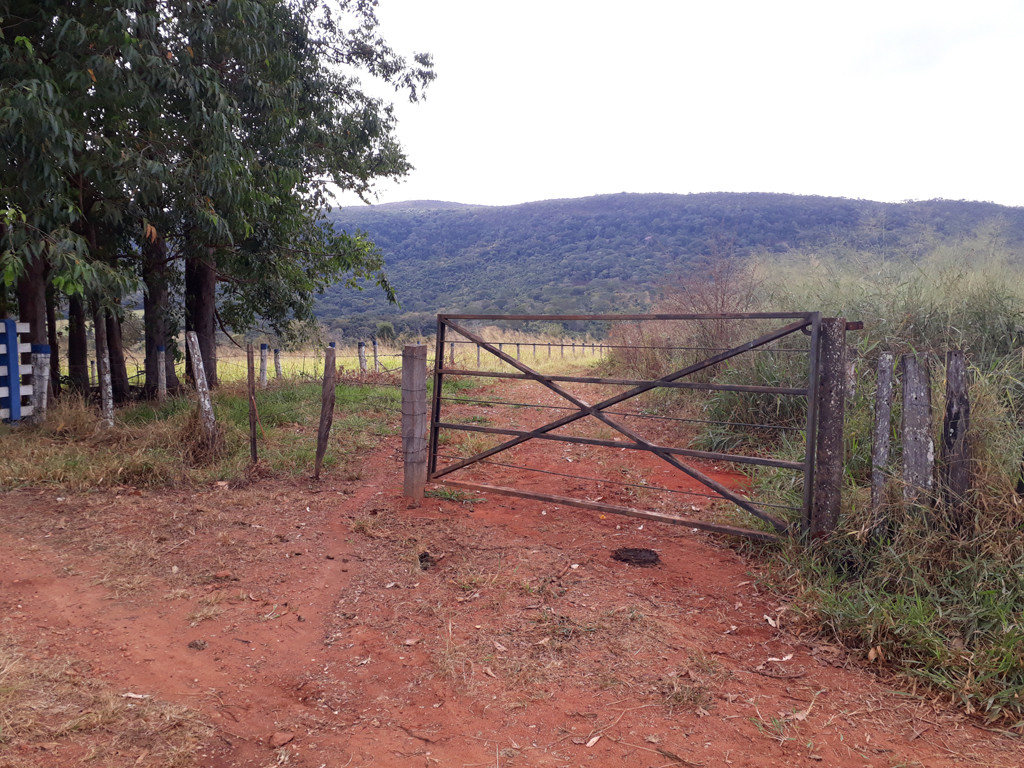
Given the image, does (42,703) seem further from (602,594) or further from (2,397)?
(2,397)

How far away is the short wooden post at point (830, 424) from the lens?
4.51 metres

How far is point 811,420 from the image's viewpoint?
4605 millimetres

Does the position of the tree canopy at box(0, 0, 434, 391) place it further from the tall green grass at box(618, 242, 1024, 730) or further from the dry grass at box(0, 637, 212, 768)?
the tall green grass at box(618, 242, 1024, 730)

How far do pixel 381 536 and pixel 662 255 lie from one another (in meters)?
32.8

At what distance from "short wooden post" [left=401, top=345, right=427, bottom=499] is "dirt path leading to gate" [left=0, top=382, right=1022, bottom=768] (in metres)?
0.45

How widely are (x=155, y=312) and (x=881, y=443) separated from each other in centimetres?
1135

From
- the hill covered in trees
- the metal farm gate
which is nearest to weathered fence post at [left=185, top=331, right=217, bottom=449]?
the metal farm gate

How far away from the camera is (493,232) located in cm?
5281

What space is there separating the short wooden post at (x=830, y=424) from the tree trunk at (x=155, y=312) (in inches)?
416

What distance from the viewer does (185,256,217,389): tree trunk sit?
12633mm

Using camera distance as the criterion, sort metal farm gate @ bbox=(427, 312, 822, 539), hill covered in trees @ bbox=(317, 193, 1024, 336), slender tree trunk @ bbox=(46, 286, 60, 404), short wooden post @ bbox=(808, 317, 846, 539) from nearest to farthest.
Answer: short wooden post @ bbox=(808, 317, 846, 539), metal farm gate @ bbox=(427, 312, 822, 539), slender tree trunk @ bbox=(46, 286, 60, 404), hill covered in trees @ bbox=(317, 193, 1024, 336)

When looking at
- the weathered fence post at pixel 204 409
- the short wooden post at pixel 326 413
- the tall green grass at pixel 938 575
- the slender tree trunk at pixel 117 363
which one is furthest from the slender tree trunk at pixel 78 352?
the tall green grass at pixel 938 575

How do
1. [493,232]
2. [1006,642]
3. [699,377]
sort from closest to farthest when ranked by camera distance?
1. [1006,642]
2. [699,377]
3. [493,232]

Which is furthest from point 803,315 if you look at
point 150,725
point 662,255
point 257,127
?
point 662,255
